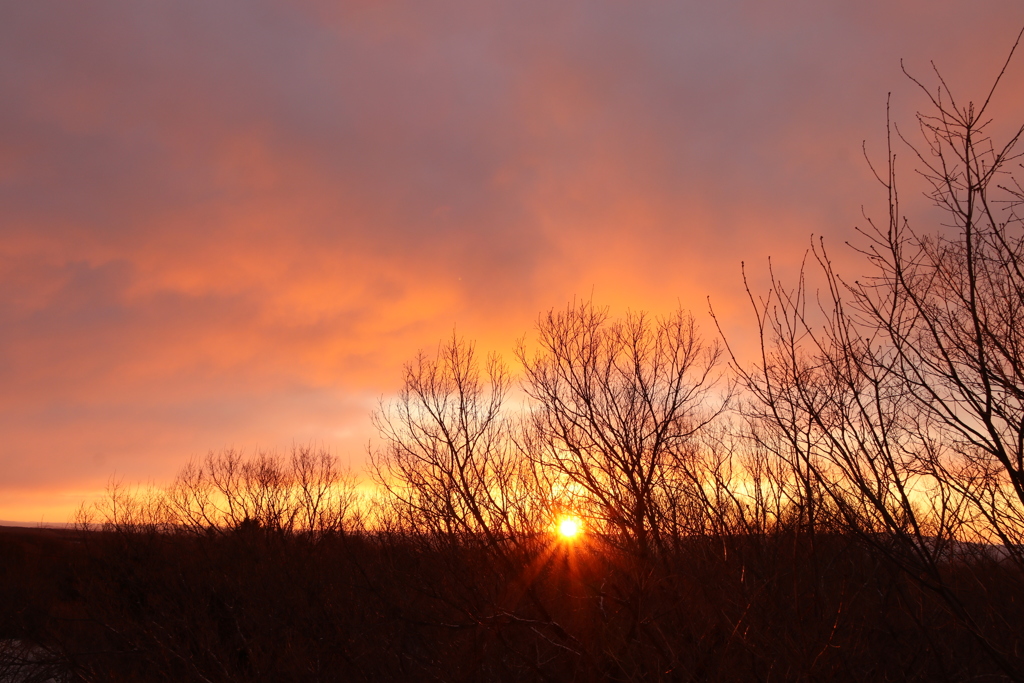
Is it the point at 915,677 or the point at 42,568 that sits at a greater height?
the point at 42,568

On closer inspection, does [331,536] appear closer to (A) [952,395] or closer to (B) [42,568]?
(B) [42,568]

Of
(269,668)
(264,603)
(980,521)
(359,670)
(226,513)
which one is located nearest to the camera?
(980,521)

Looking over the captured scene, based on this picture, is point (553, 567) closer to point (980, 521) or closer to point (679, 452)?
point (679, 452)

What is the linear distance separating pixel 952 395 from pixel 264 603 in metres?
22.2

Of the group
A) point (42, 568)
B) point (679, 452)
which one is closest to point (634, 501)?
point (679, 452)

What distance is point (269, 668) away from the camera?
707 inches

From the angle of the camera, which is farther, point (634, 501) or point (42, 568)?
point (42, 568)

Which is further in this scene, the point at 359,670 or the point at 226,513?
the point at 226,513

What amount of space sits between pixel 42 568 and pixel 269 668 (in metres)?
21.0

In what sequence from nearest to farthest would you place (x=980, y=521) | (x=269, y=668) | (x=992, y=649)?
(x=992, y=649)
(x=980, y=521)
(x=269, y=668)

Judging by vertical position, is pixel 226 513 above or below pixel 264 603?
above

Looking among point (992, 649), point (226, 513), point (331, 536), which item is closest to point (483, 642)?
point (992, 649)

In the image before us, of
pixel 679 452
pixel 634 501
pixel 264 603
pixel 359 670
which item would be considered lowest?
pixel 359 670

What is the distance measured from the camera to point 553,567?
455 inches
